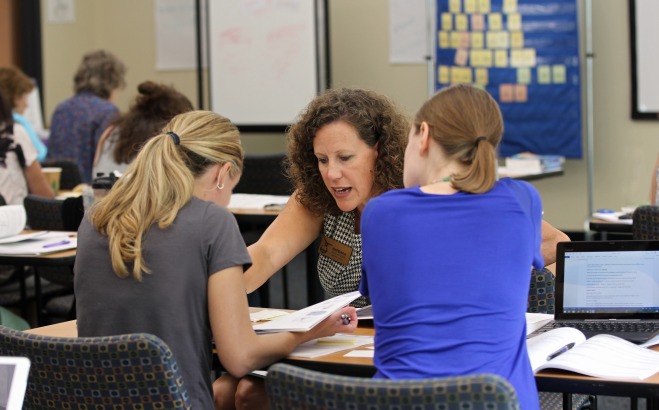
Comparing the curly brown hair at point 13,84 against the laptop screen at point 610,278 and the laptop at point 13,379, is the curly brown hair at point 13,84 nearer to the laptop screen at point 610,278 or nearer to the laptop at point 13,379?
the laptop screen at point 610,278

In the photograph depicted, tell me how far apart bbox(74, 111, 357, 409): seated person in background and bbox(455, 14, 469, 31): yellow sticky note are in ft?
15.3

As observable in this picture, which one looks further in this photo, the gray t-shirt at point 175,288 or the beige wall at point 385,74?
the beige wall at point 385,74

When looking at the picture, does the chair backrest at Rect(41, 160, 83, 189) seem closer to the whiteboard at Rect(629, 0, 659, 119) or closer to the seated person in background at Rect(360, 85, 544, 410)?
the whiteboard at Rect(629, 0, 659, 119)

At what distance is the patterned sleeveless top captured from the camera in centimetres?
297

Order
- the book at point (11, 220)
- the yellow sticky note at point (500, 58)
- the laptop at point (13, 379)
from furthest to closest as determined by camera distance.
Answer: the yellow sticky note at point (500, 58) < the book at point (11, 220) < the laptop at point (13, 379)

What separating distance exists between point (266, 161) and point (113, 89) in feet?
5.24

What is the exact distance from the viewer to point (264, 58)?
750 cm

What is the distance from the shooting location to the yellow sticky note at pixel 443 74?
22.3 ft

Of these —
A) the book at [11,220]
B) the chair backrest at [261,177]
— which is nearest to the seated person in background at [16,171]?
the chair backrest at [261,177]

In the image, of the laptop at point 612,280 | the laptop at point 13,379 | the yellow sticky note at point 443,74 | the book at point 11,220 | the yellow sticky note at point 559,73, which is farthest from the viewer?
the yellow sticky note at point 443,74

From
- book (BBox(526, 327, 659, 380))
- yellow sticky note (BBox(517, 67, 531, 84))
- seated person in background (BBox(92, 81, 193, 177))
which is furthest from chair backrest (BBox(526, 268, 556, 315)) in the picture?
yellow sticky note (BBox(517, 67, 531, 84))

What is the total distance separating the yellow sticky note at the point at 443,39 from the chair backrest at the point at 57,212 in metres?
3.14

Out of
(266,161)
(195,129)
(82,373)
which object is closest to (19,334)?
(82,373)

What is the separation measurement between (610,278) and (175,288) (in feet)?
3.42
